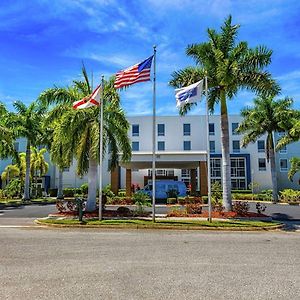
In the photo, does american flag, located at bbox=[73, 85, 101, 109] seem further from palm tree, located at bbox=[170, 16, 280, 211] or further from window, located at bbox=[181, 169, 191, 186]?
window, located at bbox=[181, 169, 191, 186]

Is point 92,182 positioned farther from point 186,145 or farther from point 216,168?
point 186,145

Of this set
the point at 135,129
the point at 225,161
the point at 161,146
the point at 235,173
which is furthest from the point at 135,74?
the point at 135,129

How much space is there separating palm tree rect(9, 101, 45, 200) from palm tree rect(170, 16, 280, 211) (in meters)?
19.8

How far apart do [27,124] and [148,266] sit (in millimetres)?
30463

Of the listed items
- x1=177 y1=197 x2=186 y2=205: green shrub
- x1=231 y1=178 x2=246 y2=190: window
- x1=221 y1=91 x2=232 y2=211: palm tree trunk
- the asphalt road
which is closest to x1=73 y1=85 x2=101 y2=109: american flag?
the asphalt road

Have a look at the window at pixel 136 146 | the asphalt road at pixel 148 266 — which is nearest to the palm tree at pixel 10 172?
the window at pixel 136 146

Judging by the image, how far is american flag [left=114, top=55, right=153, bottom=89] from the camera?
53.8ft

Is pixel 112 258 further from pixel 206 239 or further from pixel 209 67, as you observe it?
pixel 209 67

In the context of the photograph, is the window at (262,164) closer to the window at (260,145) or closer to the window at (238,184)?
the window at (260,145)

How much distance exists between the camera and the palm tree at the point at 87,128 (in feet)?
63.7

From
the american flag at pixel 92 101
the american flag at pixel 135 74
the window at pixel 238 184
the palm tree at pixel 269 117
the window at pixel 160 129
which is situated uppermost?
the window at pixel 160 129

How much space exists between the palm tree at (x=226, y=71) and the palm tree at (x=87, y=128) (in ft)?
12.3

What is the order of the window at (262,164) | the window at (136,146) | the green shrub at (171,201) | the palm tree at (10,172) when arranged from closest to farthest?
the green shrub at (171,201) → the palm tree at (10,172) → the window at (262,164) → the window at (136,146)

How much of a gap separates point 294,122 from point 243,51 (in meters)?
16.7
